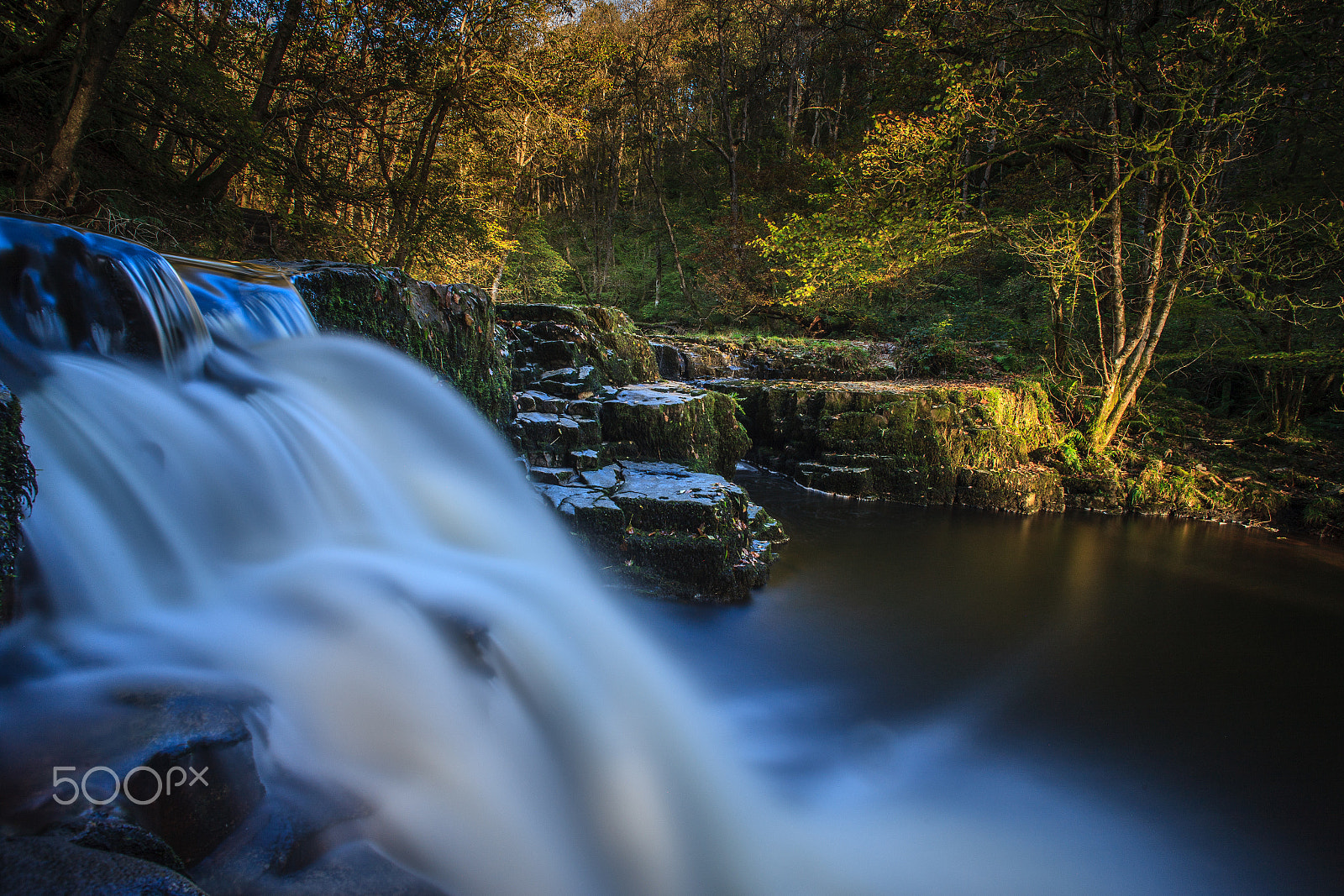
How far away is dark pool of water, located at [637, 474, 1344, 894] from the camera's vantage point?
3012 millimetres

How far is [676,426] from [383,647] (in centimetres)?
431

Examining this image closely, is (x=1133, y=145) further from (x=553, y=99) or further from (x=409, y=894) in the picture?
(x=409, y=894)

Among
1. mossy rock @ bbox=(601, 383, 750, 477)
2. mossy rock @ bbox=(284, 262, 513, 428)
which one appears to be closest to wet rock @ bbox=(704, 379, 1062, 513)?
mossy rock @ bbox=(601, 383, 750, 477)

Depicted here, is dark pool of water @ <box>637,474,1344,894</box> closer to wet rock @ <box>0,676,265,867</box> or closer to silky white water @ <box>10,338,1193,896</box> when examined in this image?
silky white water @ <box>10,338,1193,896</box>

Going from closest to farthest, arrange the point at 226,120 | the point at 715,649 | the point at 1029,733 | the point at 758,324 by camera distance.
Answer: the point at 1029,733, the point at 715,649, the point at 226,120, the point at 758,324

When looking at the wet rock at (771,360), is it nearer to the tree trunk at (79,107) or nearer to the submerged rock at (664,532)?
the submerged rock at (664,532)

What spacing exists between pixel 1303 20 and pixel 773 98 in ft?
66.5

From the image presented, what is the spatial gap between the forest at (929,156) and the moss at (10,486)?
3975 millimetres

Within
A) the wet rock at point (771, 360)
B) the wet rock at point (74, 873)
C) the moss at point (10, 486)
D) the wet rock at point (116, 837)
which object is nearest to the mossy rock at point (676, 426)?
the wet rock at point (771, 360)

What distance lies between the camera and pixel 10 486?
1760 mm

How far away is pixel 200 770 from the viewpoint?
5.05 ft

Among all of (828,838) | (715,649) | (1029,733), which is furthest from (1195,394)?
(828,838)

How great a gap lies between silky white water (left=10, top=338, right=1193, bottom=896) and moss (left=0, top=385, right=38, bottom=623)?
19 cm

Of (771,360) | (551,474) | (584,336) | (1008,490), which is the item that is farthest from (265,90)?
(1008,490)
